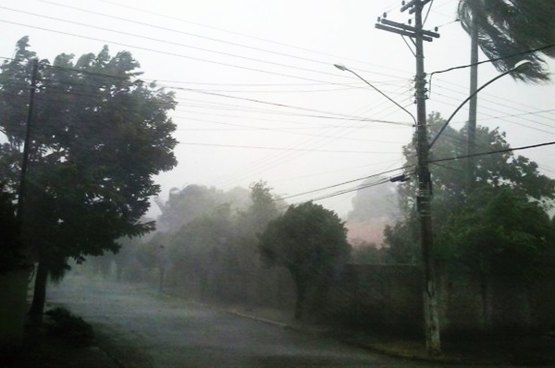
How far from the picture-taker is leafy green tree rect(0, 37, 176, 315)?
66.3 feet

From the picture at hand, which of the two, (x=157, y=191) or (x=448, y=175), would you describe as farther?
(x=448, y=175)

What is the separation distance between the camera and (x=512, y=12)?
23656 millimetres

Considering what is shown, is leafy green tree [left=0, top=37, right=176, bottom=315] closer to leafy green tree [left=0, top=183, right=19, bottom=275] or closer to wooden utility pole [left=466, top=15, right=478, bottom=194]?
leafy green tree [left=0, top=183, right=19, bottom=275]

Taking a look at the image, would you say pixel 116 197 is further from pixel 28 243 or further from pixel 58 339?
pixel 58 339

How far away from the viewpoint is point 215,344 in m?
16.6

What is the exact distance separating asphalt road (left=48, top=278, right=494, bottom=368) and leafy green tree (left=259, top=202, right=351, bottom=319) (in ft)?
9.42

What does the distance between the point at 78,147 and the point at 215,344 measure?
9.70m

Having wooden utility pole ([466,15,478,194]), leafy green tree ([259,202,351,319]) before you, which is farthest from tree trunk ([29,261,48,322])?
wooden utility pole ([466,15,478,194])

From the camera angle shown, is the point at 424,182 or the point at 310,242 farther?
the point at 310,242

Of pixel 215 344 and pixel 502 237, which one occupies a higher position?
pixel 502 237

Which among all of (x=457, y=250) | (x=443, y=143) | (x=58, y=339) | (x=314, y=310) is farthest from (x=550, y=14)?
(x=58, y=339)

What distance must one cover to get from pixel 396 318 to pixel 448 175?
1036cm

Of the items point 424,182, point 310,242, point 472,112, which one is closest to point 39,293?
point 310,242

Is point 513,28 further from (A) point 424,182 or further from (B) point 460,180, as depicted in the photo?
(A) point 424,182
